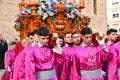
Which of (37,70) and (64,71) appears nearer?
(37,70)

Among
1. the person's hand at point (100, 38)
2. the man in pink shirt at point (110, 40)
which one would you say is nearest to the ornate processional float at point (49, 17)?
the man in pink shirt at point (110, 40)

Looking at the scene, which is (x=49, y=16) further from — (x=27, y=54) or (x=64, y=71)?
(x=27, y=54)

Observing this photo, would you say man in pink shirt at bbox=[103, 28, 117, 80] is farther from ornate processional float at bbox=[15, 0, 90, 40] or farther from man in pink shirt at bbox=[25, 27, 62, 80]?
Result: ornate processional float at bbox=[15, 0, 90, 40]

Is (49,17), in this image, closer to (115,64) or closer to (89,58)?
(115,64)

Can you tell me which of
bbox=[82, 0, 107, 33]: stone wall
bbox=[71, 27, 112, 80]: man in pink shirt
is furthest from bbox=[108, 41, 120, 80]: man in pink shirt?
bbox=[82, 0, 107, 33]: stone wall

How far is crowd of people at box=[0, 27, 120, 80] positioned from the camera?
6234 millimetres

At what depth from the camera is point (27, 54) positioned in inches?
247

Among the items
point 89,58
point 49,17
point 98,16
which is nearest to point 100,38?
point 89,58

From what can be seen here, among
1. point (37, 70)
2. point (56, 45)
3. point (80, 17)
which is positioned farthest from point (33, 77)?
point (80, 17)

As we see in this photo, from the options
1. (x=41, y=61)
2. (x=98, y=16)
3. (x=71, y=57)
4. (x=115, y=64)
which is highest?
(x=41, y=61)

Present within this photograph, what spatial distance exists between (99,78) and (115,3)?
3734cm

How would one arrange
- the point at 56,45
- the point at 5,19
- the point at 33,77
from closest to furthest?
the point at 33,77 → the point at 56,45 → the point at 5,19

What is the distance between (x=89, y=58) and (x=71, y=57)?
1.49 ft

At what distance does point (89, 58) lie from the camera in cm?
667
